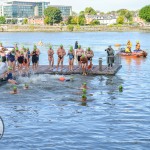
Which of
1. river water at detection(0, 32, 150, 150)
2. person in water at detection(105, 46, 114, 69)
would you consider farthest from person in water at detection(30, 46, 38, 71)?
person in water at detection(105, 46, 114, 69)

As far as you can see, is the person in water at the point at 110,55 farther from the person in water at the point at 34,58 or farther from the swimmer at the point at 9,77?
the swimmer at the point at 9,77

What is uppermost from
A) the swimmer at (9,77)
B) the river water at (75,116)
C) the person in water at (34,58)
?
the person in water at (34,58)

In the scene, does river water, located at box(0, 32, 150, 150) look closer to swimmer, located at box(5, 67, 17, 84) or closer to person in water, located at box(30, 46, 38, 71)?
swimmer, located at box(5, 67, 17, 84)

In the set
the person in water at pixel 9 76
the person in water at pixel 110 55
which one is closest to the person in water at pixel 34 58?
the person in water at pixel 9 76

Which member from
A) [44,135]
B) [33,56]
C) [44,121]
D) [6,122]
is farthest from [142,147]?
[33,56]

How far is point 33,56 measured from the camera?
34.0m

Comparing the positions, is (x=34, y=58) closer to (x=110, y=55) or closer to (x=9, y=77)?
(x=9, y=77)

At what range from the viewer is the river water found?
17188 mm

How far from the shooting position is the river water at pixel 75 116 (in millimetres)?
17188

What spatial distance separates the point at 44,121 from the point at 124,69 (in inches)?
885

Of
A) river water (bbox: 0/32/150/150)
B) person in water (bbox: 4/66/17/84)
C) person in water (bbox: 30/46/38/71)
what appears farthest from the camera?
person in water (bbox: 30/46/38/71)

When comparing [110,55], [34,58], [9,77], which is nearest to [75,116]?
[9,77]

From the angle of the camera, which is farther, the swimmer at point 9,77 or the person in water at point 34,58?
the person in water at point 34,58

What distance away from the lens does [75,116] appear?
21.2 meters
